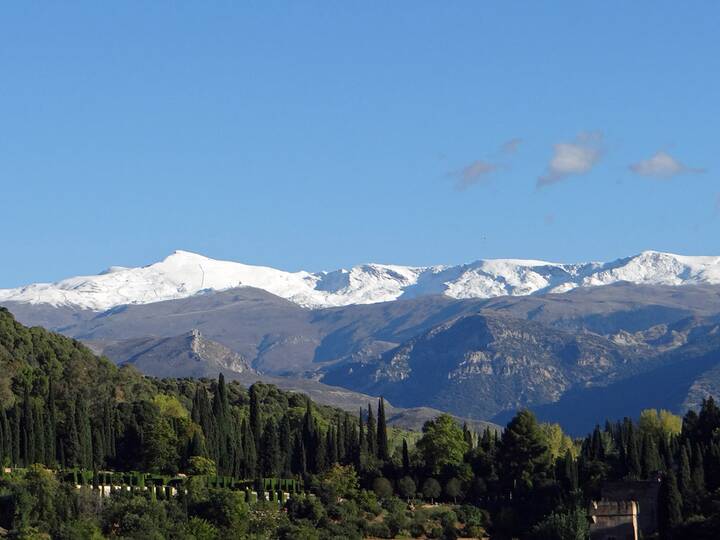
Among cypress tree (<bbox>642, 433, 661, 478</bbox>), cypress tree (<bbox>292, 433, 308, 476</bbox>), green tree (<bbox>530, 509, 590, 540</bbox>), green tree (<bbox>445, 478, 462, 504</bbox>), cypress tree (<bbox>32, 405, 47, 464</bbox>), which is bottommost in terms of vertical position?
green tree (<bbox>530, 509, 590, 540</bbox>)

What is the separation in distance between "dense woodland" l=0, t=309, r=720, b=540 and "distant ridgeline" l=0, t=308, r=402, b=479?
0.59 ft

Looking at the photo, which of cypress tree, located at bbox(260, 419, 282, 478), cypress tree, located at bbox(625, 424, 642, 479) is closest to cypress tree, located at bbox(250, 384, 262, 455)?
cypress tree, located at bbox(260, 419, 282, 478)

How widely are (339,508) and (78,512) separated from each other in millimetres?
26622

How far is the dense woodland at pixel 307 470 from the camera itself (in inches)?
4771

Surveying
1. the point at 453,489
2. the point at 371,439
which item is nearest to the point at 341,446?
the point at 371,439

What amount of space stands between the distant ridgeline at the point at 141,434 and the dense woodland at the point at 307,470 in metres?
0.18

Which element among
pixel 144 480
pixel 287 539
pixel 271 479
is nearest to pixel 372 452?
pixel 271 479

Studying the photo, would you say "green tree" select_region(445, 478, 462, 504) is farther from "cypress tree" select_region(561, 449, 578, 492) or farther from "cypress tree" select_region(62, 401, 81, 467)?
"cypress tree" select_region(62, 401, 81, 467)

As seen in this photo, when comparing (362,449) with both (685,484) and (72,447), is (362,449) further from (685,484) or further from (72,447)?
(685,484)

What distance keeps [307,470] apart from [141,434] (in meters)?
17.2

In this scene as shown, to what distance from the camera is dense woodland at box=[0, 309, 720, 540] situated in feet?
398

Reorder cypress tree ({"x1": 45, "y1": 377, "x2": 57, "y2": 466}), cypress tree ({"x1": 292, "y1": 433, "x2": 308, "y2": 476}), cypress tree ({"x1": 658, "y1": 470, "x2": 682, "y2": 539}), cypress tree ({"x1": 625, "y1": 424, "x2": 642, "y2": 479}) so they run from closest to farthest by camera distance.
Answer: cypress tree ({"x1": 658, "y1": 470, "x2": 682, "y2": 539})
cypress tree ({"x1": 45, "y1": 377, "x2": 57, "y2": 466})
cypress tree ({"x1": 625, "y1": 424, "x2": 642, "y2": 479})
cypress tree ({"x1": 292, "y1": 433, "x2": 308, "y2": 476})

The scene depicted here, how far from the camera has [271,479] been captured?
150 meters

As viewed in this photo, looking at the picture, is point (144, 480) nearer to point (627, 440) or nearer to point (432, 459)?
point (432, 459)
